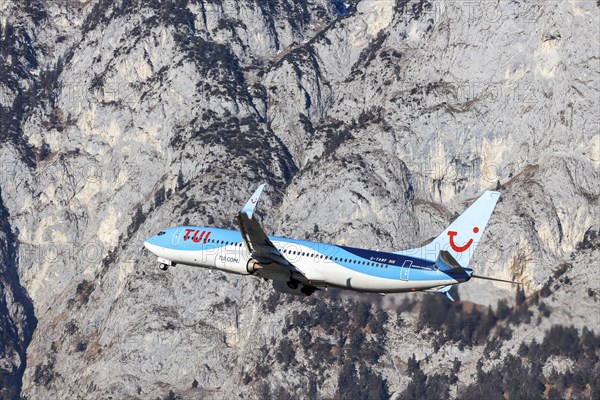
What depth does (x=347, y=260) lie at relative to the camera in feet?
404

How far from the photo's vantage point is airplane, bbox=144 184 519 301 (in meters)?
119

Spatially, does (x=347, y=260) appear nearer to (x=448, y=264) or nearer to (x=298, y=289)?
(x=298, y=289)

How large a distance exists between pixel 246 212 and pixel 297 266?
9.99 meters

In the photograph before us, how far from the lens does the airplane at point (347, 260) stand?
119 metres

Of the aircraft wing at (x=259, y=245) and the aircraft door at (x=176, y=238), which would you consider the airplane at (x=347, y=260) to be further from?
the aircraft door at (x=176, y=238)

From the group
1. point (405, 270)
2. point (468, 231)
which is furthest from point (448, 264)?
point (468, 231)

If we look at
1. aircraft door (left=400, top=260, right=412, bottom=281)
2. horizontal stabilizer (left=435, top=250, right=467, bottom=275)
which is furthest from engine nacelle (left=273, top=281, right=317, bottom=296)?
horizontal stabilizer (left=435, top=250, right=467, bottom=275)

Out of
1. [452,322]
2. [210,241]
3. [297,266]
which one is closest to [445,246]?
[297,266]

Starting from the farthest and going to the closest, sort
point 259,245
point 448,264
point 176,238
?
point 176,238, point 259,245, point 448,264

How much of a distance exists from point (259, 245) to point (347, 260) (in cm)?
811

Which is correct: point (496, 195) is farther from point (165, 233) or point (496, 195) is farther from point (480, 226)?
point (165, 233)

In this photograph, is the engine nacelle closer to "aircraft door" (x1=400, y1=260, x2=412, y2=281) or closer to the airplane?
the airplane

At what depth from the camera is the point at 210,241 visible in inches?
5197

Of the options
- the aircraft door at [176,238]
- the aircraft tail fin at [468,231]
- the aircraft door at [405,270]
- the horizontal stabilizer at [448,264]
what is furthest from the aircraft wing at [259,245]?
the horizontal stabilizer at [448,264]
